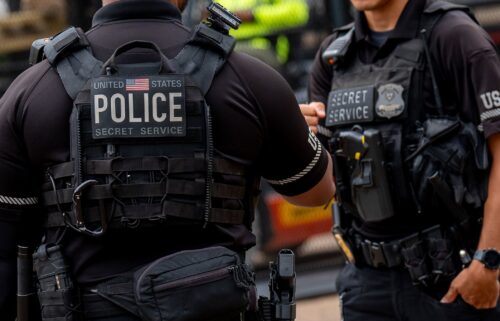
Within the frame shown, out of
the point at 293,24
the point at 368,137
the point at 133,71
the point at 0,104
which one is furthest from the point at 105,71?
the point at 293,24

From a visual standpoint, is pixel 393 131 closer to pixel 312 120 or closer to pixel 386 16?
pixel 312 120

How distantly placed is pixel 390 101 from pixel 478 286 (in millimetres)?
776

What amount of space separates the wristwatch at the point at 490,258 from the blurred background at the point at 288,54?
13.0 feet

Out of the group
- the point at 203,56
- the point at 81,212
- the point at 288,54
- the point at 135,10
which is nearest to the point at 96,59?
the point at 135,10

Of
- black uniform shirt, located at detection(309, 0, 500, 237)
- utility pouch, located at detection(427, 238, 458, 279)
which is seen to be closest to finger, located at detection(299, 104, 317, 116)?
black uniform shirt, located at detection(309, 0, 500, 237)

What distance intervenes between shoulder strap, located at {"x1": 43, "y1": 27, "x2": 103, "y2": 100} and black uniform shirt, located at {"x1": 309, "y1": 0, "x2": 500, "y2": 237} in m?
1.51

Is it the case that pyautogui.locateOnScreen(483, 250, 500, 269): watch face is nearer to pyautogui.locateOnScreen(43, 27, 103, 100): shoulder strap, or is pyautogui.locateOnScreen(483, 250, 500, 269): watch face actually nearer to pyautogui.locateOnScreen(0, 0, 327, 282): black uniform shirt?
pyautogui.locateOnScreen(0, 0, 327, 282): black uniform shirt

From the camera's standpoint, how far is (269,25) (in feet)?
26.8

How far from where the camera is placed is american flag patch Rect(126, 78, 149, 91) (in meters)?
2.74

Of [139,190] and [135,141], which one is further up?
[135,141]

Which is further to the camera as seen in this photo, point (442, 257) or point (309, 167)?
point (442, 257)

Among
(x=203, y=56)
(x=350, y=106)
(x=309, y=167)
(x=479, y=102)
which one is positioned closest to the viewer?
(x=203, y=56)

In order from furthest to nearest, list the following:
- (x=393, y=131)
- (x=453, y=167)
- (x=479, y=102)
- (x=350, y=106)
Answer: (x=350, y=106) → (x=393, y=131) → (x=453, y=167) → (x=479, y=102)

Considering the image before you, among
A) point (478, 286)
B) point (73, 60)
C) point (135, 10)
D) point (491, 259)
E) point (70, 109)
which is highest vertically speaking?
point (135, 10)
